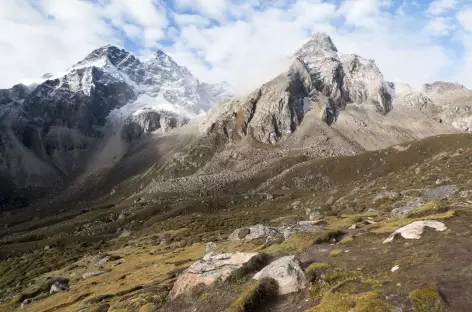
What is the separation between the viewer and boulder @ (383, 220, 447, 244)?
32.7 metres

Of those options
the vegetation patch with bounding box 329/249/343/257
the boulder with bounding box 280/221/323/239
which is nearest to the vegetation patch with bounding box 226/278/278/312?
the vegetation patch with bounding box 329/249/343/257

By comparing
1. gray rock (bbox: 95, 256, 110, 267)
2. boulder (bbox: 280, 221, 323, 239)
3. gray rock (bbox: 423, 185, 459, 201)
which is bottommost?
gray rock (bbox: 95, 256, 110, 267)

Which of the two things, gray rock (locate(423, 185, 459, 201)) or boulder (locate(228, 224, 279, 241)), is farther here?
gray rock (locate(423, 185, 459, 201))

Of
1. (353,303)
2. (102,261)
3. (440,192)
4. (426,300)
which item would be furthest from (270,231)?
(426,300)

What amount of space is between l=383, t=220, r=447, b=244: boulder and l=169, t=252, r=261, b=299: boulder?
448 inches

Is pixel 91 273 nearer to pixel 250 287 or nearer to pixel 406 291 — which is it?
pixel 250 287

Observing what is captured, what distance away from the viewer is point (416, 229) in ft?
109

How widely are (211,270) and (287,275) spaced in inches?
283

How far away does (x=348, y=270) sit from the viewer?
2775cm

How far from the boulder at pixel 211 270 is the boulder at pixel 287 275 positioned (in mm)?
3442

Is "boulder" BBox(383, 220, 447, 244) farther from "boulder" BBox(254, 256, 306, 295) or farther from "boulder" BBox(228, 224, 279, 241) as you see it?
"boulder" BBox(228, 224, 279, 241)

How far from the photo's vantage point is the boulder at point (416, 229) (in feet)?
107

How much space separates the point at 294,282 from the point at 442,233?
42.2 ft

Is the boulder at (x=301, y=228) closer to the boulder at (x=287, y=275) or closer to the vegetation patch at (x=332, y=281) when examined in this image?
the boulder at (x=287, y=275)
